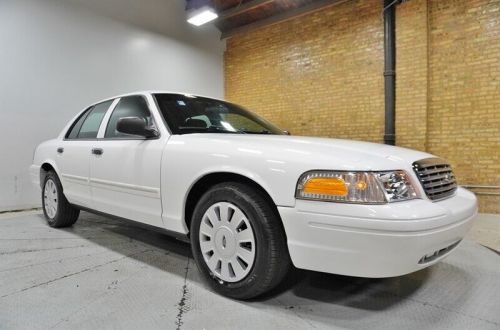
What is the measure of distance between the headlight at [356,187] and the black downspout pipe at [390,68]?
13.4ft

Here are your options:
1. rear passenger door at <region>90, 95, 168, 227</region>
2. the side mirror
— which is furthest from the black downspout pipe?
the side mirror

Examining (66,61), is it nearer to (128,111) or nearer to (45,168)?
(45,168)

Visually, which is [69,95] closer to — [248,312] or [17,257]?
[17,257]

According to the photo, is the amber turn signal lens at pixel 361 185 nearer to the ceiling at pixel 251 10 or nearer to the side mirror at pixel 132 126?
the side mirror at pixel 132 126

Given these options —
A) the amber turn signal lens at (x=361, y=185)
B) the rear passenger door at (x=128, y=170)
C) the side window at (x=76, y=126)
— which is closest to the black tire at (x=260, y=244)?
the amber turn signal lens at (x=361, y=185)

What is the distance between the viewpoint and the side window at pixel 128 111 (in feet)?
7.84

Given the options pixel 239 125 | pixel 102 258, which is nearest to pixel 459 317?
pixel 239 125

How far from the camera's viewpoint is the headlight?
1.39m

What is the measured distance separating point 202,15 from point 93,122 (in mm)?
3897

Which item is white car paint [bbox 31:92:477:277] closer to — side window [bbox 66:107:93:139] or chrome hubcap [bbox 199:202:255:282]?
chrome hubcap [bbox 199:202:255:282]

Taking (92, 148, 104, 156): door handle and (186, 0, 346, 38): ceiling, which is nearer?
(92, 148, 104, 156): door handle

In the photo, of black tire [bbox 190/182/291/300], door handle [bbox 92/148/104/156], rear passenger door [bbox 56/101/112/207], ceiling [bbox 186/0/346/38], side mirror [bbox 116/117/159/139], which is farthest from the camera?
ceiling [bbox 186/0/346/38]

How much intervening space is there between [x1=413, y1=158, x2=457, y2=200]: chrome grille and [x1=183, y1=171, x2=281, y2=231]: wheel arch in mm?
753

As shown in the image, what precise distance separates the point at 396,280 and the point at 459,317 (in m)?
0.47
